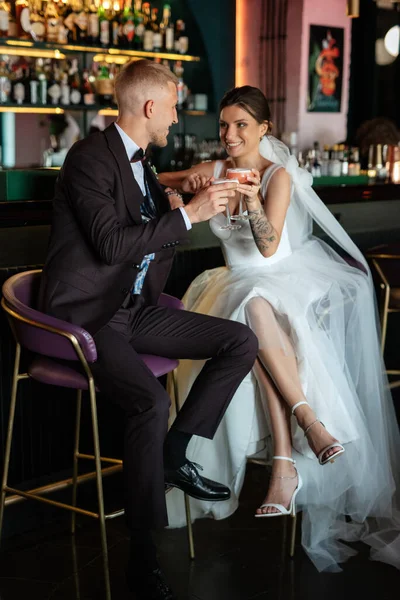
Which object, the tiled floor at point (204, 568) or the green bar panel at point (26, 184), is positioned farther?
the green bar panel at point (26, 184)

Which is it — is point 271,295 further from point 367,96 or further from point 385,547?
point 367,96

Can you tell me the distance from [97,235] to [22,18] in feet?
13.6

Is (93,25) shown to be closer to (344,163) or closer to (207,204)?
(344,163)

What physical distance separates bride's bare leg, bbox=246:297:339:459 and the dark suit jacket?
0.50 meters

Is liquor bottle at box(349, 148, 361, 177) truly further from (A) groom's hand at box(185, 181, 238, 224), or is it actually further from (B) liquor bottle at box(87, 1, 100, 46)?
(A) groom's hand at box(185, 181, 238, 224)

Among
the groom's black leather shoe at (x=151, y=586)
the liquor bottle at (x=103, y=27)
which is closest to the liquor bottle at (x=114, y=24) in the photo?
the liquor bottle at (x=103, y=27)

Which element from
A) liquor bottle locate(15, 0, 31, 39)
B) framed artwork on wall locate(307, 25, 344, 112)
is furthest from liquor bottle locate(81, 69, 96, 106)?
framed artwork on wall locate(307, 25, 344, 112)

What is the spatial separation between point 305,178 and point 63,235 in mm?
1137

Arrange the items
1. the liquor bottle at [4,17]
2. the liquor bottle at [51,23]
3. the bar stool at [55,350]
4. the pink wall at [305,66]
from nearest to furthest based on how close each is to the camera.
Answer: the bar stool at [55,350] → the liquor bottle at [4,17] → the liquor bottle at [51,23] → the pink wall at [305,66]

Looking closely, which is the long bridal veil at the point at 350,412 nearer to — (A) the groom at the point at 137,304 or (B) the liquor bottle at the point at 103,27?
(A) the groom at the point at 137,304

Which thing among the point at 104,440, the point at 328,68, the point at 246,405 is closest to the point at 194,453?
the point at 246,405

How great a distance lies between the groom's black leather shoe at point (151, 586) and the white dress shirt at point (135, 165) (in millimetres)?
1005

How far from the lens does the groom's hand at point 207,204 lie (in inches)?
95.7

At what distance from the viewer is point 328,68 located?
7.72 m
